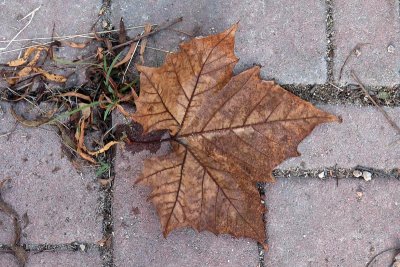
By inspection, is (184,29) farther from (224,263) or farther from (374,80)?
(224,263)

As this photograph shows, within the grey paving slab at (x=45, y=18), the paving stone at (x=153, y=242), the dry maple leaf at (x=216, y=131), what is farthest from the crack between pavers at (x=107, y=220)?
the grey paving slab at (x=45, y=18)

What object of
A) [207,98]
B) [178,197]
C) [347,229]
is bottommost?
[347,229]

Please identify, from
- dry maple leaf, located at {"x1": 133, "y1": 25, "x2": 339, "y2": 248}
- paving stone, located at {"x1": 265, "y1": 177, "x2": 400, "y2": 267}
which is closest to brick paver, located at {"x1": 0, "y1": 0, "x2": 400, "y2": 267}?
paving stone, located at {"x1": 265, "y1": 177, "x2": 400, "y2": 267}

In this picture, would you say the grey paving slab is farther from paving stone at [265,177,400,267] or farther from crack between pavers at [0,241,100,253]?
paving stone at [265,177,400,267]

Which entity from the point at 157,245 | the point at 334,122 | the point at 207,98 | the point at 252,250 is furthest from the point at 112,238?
the point at 334,122

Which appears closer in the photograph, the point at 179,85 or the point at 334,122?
the point at 179,85

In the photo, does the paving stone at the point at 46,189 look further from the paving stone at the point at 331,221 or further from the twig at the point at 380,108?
the twig at the point at 380,108

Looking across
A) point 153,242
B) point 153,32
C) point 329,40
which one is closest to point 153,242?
point 153,242
